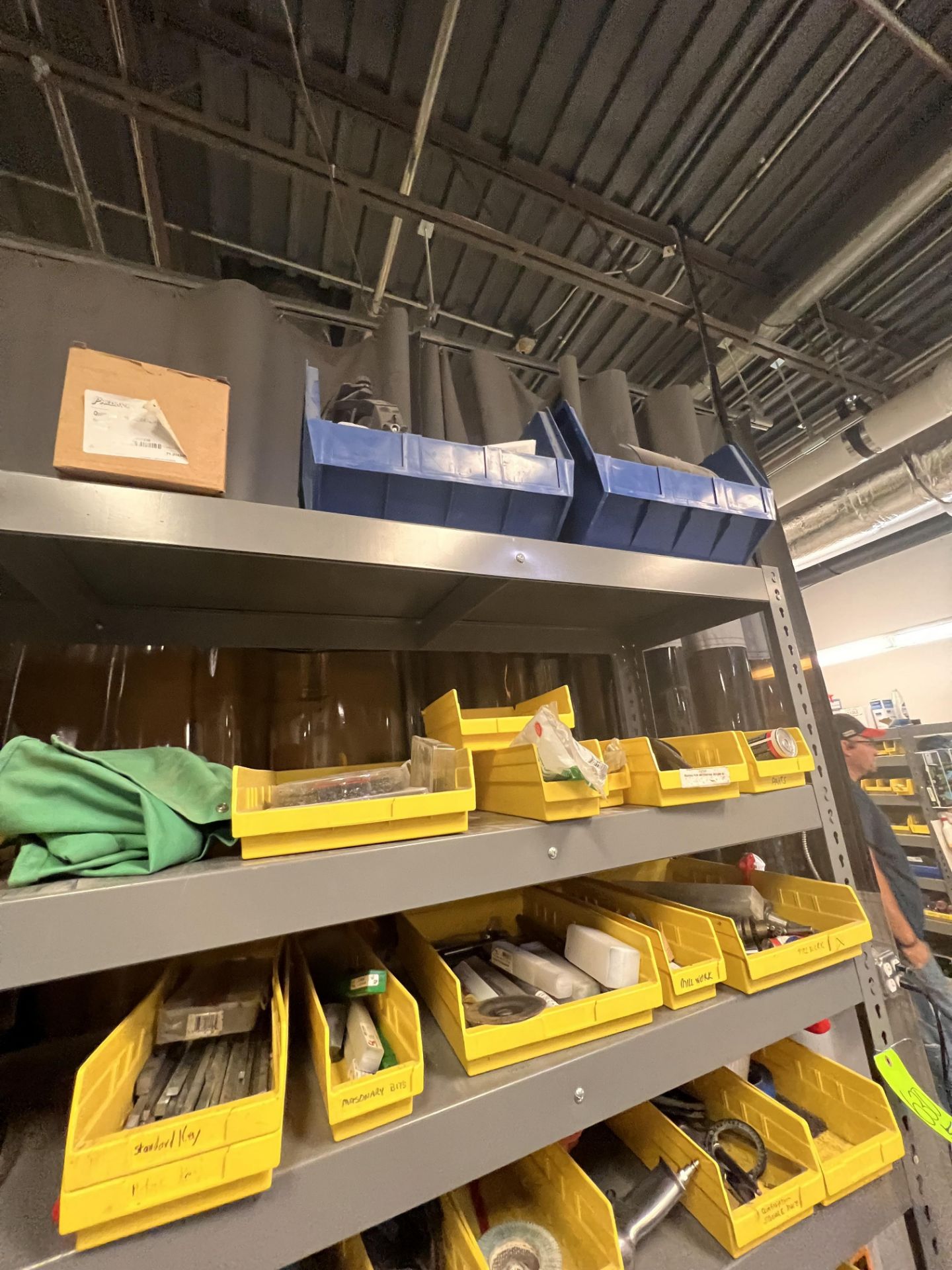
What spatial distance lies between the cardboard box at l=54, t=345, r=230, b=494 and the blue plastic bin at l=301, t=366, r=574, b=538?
122mm

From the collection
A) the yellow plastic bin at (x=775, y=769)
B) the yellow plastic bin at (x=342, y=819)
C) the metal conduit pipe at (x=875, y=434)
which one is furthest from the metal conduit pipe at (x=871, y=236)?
the yellow plastic bin at (x=342, y=819)

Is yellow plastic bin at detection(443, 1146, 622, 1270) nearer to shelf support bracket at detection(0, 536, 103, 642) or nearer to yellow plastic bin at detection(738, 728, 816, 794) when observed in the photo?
yellow plastic bin at detection(738, 728, 816, 794)

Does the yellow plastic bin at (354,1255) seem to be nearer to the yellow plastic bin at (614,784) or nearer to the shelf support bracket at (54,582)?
the yellow plastic bin at (614,784)

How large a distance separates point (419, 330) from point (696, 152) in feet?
2.41

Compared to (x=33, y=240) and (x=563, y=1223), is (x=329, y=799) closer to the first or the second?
(x=563, y=1223)

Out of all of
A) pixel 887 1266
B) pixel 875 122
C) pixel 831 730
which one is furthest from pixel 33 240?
pixel 887 1266

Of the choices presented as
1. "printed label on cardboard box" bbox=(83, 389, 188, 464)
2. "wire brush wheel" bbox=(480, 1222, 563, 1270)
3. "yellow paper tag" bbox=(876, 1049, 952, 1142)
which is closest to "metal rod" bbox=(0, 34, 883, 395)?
"printed label on cardboard box" bbox=(83, 389, 188, 464)

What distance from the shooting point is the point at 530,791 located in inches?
25.5

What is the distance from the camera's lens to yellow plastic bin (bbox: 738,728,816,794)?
0.77 m

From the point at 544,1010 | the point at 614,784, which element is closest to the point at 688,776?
the point at 614,784

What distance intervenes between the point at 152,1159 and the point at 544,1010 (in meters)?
0.37

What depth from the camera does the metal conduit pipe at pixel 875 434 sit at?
5.18 ft

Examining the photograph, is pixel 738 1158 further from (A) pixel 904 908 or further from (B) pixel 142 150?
(B) pixel 142 150

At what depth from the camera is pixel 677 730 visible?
4.11 ft
